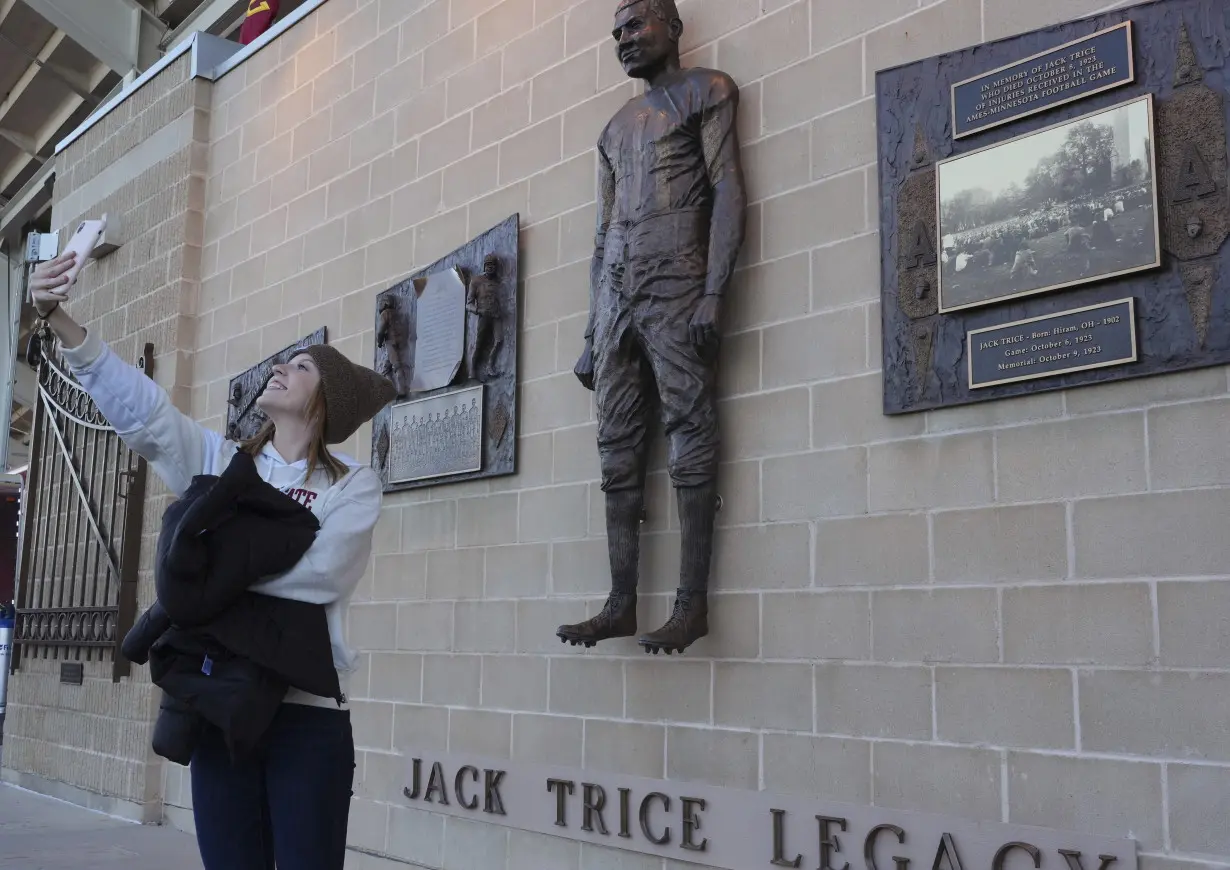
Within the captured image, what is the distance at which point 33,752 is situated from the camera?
22.5ft

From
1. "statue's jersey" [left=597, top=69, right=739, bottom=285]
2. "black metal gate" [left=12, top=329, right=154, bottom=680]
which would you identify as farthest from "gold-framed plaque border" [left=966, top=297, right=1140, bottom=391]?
"black metal gate" [left=12, top=329, right=154, bottom=680]

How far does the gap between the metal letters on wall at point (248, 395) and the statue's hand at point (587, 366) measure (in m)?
1.97

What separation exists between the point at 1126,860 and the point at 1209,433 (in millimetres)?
884

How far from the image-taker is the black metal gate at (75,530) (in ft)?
20.2

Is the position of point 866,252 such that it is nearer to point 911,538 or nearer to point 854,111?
point 854,111

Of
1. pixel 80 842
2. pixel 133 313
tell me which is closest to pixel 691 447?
pixel 80 842

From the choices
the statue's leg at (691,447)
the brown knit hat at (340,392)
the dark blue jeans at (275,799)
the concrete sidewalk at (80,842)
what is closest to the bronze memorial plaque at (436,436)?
the statue's leg at (691,447)

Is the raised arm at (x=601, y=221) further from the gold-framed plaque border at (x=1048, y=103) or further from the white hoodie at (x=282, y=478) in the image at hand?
the white hoodie at (x=282, y=478)


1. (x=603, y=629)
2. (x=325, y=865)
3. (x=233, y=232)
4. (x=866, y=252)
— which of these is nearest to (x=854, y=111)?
(x=866, y=252)

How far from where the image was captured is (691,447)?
11.1 ft

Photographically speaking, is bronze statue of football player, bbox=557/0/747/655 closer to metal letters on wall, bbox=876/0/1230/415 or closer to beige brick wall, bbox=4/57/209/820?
metal letters on wall, bbox=876/0/1230/415

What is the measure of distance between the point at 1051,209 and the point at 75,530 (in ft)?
18.9

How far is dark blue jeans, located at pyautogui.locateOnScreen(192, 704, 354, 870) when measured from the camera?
1.95 metres

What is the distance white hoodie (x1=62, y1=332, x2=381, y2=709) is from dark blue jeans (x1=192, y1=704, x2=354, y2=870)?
70 mm
